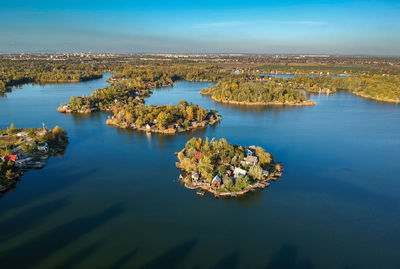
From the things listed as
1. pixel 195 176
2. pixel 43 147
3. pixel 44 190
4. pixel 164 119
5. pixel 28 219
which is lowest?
pixel 28 219

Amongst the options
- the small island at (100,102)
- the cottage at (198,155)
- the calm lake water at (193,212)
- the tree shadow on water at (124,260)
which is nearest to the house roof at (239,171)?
the calm lake water at (193,212)

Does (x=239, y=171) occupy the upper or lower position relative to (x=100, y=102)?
lower

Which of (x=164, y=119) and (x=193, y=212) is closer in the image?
(x=193, y=212)

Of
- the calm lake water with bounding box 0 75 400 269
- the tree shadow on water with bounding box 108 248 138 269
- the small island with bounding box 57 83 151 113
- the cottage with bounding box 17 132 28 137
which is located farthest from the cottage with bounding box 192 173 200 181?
the small island with bounding box 57 83 151 113

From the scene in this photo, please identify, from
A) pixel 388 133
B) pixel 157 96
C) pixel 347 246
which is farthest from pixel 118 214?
pixel 157 96

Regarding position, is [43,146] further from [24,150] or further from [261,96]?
[261,96]

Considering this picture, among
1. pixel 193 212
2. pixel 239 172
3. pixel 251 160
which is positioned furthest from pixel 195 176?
pixel 251 160

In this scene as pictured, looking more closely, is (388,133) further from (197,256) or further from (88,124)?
(88,124)
